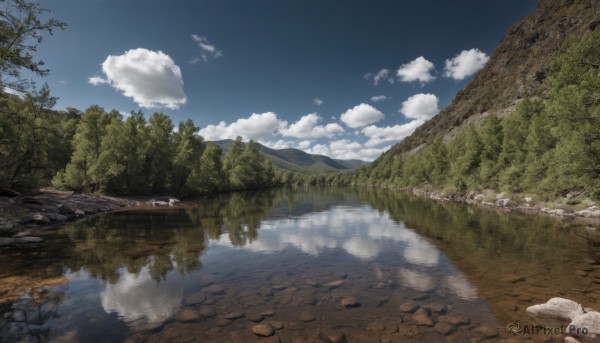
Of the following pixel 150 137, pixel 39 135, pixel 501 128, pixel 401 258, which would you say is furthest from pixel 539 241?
pixel 150 137

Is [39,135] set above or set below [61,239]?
above

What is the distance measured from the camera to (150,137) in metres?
75.1

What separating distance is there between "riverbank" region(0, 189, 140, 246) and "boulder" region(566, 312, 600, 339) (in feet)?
116

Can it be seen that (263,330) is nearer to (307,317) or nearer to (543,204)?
(307,317)

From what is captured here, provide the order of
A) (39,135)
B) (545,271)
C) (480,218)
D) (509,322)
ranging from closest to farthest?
(509,322) < (545,271) < (39,135) < (480,218)

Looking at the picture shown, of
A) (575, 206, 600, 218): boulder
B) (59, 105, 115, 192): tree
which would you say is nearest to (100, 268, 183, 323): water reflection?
(575, 206, 600, 218): boulder

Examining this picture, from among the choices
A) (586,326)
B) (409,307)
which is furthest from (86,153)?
(586,326)

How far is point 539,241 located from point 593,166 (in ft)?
26.2

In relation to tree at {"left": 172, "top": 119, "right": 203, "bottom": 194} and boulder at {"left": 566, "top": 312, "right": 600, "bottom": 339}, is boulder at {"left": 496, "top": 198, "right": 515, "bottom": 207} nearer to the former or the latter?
boulder at {"left": 566, "top": 312, "right": 600, "bottom": 339}

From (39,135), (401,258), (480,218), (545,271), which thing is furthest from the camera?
(480,218)

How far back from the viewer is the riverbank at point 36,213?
2780 cm

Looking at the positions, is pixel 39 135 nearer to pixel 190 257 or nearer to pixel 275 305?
pixel 190 257

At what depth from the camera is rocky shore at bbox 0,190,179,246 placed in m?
27.8

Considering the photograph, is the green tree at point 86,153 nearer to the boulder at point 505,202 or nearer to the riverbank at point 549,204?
the boulder at point 505,202
